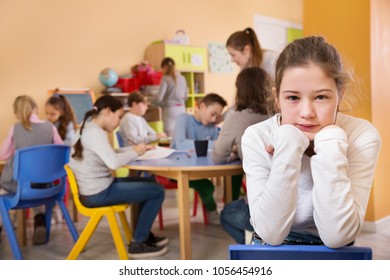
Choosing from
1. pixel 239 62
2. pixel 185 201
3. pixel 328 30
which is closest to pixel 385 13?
pixel 328 30

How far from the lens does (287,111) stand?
86 centimetres

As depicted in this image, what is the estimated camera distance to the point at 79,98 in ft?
12.5

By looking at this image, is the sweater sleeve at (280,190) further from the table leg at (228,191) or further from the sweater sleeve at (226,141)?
the table leg at (228,191)

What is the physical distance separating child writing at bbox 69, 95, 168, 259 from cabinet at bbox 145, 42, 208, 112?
2.47 metres

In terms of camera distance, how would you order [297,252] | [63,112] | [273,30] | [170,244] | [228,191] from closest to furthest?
[297,252], [170,244], [228,191], [63,112], [273,30]

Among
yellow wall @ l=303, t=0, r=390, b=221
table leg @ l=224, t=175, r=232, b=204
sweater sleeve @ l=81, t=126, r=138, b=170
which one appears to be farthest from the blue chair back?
yellow wall @ l=303, t=0, r=390, b=221

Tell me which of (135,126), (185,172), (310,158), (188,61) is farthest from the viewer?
(188,61)

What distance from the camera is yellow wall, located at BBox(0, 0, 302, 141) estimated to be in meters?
3.50

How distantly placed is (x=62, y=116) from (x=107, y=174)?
105cm

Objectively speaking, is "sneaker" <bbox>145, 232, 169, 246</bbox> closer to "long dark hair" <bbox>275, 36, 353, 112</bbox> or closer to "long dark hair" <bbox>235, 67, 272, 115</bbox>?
"long dark hair" <bbox>235, 67, 272, 115</bbox>

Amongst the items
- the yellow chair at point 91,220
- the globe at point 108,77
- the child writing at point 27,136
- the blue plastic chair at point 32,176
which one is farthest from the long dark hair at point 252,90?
the globe at point 108,77

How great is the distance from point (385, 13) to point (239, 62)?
86 cm

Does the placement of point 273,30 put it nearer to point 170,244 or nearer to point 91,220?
point 170,244

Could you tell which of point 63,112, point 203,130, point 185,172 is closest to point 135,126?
point 63,112
